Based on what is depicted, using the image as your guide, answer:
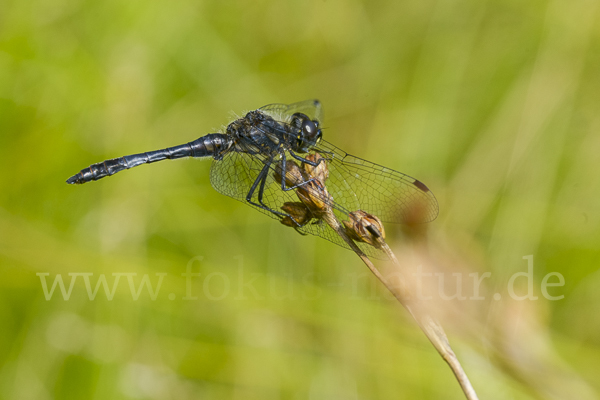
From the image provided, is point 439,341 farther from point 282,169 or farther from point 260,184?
point 260,184

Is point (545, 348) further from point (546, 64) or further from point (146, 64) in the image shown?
point (146, 64)

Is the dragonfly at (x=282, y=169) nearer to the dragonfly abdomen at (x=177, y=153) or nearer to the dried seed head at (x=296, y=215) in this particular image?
the dragonfly abdomen at (x=177, y=153)

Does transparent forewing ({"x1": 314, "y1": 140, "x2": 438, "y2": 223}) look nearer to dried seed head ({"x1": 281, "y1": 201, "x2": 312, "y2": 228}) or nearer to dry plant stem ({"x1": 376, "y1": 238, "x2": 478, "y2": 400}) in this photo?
dried seed head ({"x1": 281, "y1": 201, "x2": 312, "y2": 228})

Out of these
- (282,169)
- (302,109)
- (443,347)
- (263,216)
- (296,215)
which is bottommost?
(443,347)

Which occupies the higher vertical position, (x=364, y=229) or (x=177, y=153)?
(x=177, y=153)

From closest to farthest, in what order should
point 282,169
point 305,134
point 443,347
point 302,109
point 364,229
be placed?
point 443,347 < point 364,229 < point 282,169 < point 305,134 < point 302,109

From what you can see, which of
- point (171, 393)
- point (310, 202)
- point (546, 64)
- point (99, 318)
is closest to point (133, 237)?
point (99, 318)

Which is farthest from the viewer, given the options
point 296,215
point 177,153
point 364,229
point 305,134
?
point 177,153

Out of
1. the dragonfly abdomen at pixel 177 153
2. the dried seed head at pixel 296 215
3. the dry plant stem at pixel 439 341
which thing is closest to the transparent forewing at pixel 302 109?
the dragonfly abdomen at pixel 177 153

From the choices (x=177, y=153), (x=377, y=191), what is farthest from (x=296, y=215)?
(x=177, y=153)
